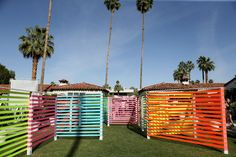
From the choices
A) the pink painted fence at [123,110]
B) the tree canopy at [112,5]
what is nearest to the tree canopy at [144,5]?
the tree canopy at [112,5]

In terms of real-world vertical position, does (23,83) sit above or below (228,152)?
above

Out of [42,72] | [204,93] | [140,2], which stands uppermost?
[140,2]

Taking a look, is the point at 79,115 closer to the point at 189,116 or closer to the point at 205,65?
the point at 189,116

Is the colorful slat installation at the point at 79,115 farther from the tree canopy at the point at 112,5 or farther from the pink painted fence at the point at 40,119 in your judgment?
the tree canopy at the point at 112,5

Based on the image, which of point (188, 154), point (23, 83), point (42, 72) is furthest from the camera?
point (23, 83)

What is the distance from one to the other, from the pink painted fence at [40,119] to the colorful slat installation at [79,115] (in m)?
0.33

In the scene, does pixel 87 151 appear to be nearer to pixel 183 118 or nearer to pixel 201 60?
pixel 183 118

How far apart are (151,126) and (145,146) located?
151 centimetres

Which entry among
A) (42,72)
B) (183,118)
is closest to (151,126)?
(183,118)

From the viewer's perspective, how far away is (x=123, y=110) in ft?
43.7

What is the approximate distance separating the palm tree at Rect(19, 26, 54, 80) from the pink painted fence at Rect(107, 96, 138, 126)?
53.3 ft

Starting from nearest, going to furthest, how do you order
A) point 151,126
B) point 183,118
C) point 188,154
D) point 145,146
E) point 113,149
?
point 188,154 < point 113,149 < point 145,146 < point 183,118 < point 151,126

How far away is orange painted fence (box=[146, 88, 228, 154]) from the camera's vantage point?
6066 millimetres

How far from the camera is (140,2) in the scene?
30844 millimetres
